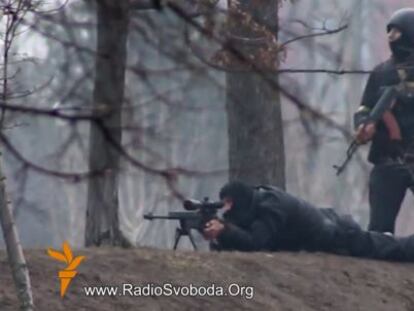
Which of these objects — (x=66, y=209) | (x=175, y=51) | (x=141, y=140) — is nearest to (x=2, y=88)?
(x=141, y=140)

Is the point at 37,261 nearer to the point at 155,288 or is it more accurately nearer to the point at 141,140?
the point at 155,288

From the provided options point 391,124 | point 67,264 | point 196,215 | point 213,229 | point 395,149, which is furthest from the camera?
point 395,149

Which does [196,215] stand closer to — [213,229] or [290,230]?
[213,229]

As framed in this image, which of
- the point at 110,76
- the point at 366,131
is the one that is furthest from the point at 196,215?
the point at 110,76

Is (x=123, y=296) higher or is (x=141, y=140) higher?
(x=141, y=140)

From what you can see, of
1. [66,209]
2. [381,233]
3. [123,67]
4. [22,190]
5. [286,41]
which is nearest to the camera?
[123,67]

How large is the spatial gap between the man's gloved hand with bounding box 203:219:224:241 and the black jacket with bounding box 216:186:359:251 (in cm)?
4

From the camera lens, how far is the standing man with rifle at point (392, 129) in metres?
12.6

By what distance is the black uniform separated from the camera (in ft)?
38.4

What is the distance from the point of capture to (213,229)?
11.6 metres

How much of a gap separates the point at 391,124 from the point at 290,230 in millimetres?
1175

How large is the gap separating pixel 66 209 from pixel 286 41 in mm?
26244

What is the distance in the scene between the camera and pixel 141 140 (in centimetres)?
766

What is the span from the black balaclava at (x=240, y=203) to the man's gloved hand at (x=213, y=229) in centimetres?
16
